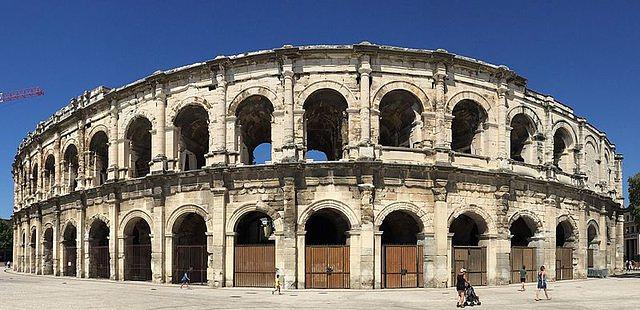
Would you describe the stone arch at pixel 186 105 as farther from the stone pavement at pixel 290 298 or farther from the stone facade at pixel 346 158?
the stone pavement at pixel 290 298

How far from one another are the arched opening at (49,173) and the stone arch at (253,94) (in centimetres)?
1735

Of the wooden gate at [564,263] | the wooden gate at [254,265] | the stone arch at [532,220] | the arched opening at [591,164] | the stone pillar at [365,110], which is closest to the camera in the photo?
the stone pillar at [365,110]

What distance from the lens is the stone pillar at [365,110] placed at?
23891mm

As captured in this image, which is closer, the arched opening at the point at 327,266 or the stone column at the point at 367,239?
the stone column at the point at 367,239

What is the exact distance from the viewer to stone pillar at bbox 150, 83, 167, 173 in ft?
88.2

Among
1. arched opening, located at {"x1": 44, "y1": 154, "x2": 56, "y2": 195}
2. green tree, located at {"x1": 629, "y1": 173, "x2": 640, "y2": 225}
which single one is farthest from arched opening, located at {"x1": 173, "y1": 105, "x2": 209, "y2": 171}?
green tree, located at {"x1": 629, "y1": 173, "x2": 640, "y2": 225}

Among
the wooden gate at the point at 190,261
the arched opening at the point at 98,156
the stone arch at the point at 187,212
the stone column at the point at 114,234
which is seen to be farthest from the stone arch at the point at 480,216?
the arched opening at the point at 98,156

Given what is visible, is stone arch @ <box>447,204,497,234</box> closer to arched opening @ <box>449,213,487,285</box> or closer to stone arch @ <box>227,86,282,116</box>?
arched opening @ <box>449,213,487,285</box>

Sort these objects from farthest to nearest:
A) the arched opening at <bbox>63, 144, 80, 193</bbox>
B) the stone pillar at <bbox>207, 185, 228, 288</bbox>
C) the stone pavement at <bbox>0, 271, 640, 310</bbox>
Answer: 1. the arched opening at <bbox>63, 144, 80, 193</bbox>
2. the stone pillar at <bbox>207, 185, 228, 288</bbox>
3. the stone pavement at <bbox>0, 271, 640, 310</bbox>

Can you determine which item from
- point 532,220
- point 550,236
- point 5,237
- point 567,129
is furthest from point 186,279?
point 5,237

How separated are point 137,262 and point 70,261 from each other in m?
7.24

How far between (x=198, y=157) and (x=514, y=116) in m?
16.2

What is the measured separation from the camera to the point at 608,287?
Answer: 25172mm

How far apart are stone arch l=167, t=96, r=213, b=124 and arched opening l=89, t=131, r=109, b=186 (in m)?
5.98
